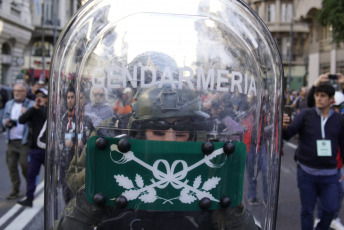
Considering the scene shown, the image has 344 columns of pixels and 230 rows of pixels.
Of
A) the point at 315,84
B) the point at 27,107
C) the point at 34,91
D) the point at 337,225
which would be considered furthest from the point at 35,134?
the point at 34,91

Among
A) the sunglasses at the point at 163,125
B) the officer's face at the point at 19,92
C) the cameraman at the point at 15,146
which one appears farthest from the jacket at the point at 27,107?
the sunglasses at the point at 163,125

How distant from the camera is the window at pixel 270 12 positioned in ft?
170

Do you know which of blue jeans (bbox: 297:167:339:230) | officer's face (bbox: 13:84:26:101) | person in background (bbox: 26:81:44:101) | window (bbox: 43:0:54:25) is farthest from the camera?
window (bbox: 43:0:54:25)

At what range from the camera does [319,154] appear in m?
4.18

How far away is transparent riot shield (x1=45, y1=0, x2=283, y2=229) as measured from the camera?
71.2 inches

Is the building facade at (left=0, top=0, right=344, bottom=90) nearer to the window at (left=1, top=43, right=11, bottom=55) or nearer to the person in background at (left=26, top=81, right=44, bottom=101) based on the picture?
the window at (left=1, top=43, right=11, bottom=55)

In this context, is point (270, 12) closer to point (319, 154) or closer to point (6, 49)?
point (6, 49)

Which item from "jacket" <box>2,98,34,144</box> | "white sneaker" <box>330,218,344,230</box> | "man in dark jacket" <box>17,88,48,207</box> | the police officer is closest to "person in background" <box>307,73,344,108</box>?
"white sneaker" <box>330,218,344,230</box>

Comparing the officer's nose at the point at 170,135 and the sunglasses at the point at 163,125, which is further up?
the sunglasses at the point at 163,125

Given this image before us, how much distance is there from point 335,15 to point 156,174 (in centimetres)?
1972

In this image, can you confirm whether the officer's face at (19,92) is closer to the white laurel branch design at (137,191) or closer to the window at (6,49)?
the white laurel branch design at (137,191)

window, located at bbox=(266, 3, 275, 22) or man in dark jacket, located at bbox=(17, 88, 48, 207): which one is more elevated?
window, located at bbox=(266, 3, 275, 22)

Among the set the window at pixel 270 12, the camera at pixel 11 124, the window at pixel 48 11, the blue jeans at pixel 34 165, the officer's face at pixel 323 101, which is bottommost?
the blue jeans at pixel 34 165

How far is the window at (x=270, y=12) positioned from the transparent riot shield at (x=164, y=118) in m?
52.3
